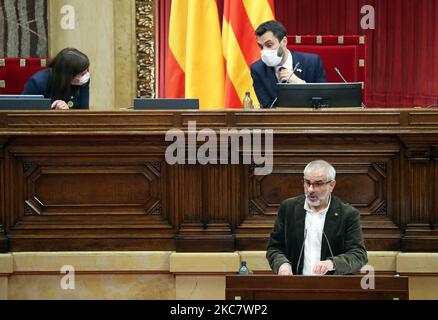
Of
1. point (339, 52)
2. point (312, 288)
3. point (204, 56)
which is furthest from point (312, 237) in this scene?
point (204, 56)

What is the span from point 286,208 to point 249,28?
3.57 metres

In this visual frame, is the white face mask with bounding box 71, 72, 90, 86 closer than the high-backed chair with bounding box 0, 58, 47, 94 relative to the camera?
Yes

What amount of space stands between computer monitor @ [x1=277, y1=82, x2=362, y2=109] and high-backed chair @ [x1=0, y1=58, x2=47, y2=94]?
2329 mm

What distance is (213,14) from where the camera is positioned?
8469 millimetres

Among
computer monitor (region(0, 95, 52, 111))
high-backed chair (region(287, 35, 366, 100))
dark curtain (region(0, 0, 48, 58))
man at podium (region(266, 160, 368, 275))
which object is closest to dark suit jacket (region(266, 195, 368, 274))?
man at podium (region(266, 160, 368, 275))

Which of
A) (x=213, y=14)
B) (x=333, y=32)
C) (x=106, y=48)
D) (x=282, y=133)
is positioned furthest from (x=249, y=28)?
(x=333, y=32)

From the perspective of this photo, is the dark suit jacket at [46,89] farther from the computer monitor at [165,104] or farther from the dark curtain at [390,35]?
the dark curtain at [390,35]

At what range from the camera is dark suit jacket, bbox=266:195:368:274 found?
16.1 feet

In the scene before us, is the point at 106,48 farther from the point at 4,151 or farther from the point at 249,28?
the point at 4,151

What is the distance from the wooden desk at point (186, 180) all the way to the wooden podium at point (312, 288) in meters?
1.80

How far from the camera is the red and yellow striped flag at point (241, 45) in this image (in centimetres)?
827

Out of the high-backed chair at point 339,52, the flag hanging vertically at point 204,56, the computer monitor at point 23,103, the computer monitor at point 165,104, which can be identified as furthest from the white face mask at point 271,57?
the computer monitor at point 23,103

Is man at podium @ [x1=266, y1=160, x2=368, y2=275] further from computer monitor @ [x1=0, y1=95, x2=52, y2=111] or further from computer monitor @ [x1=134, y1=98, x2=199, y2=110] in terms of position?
computer monitor @ [x1=0, y1=95, x2=52, y2=111]
